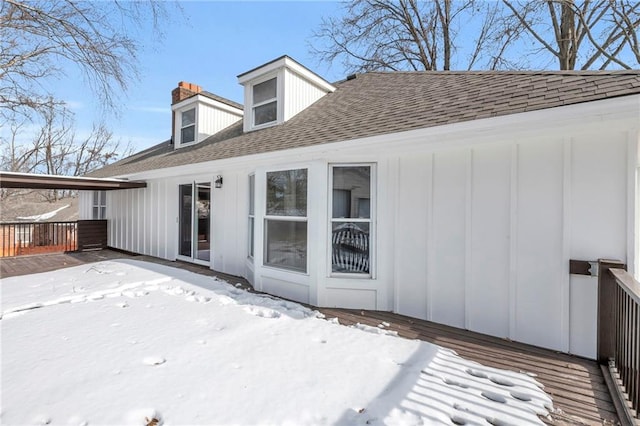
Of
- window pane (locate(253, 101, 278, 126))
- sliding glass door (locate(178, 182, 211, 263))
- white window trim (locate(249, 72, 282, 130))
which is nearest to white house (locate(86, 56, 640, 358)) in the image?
white window trim (locate(249, 72, 282, 130))

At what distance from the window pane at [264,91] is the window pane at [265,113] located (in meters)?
0.18

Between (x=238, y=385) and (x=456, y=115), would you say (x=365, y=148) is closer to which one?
(x=456, y=115)

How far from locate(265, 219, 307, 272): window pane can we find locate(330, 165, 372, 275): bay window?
0.53 metres

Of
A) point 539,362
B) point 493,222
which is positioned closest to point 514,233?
point 493,222

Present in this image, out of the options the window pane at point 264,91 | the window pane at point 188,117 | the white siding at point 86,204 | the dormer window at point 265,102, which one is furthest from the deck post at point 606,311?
the white siding at point 86,204

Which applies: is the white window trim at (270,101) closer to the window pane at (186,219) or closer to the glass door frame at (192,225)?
the glass door frame at (192,225)

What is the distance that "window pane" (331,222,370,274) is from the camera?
4523 millimetres

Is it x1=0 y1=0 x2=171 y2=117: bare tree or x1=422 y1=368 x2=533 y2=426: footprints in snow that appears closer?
x1=422 y1=368 x2=533 y2=426: footprints in snow

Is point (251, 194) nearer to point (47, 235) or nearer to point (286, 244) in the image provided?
point (286, 244)

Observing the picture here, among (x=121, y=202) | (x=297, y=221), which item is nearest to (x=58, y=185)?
(x=121, y=202)

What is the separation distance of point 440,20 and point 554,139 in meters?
13.3

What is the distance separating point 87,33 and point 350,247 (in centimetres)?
679

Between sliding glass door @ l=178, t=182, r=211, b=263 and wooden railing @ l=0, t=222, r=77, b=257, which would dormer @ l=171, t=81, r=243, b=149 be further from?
wooden railing @ l=0, t=222, r=77, b=257

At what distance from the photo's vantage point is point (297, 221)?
4930 millimetres
